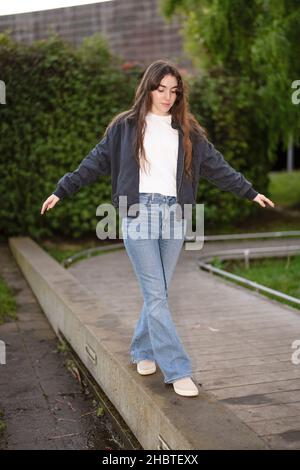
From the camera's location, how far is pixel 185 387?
329cm

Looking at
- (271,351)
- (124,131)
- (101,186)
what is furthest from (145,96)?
(101,186)

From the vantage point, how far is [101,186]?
9797mm

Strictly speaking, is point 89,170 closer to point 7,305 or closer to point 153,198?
point 153,198

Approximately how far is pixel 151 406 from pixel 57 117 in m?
7.28

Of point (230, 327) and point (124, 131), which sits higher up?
point (124, 131)

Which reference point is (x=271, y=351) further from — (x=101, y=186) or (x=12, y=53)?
(x=12, y=53)

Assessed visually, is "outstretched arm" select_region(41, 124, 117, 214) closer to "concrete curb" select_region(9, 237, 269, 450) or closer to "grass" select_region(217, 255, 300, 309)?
"concrete curb" select_region(9, 237, 269, 450)

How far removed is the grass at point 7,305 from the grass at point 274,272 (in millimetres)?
2516

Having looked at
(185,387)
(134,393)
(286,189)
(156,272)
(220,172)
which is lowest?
(134,393)

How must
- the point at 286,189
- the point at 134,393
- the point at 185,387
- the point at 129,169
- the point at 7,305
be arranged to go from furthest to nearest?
the point at 286,189 < the point at 7,305 < the point at 134,393 < the point at 129,169 < the point at 185,387

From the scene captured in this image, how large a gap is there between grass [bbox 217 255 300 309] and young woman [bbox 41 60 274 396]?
2753 mm

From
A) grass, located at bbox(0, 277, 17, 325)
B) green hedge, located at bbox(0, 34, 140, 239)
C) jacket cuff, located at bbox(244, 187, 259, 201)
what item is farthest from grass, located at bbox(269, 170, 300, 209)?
jacket cuff, located at bbox(244, 187, 259, 201)

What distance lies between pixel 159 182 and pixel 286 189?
11.1m

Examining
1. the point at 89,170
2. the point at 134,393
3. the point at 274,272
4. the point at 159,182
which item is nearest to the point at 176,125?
the point at 159,182
